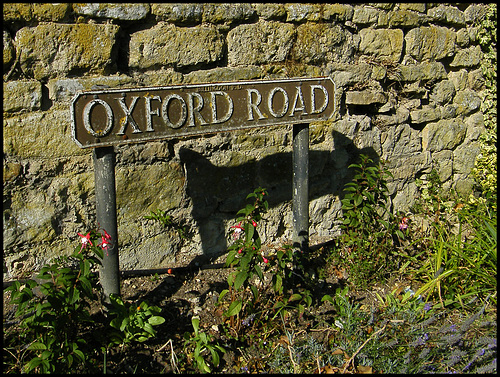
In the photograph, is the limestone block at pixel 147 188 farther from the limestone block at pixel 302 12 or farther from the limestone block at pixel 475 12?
the limestone block at pixel 475 12

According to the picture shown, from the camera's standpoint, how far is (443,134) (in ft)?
13.2

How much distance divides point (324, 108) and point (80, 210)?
1.59 meters

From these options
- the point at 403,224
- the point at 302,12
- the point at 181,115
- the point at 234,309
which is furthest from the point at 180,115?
the point at 403,224

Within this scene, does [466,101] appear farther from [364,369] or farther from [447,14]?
[364,369]

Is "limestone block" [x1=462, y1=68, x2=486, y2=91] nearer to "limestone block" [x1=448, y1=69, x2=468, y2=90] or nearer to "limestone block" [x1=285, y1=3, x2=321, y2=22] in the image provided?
"limestone block" [x1=448, y1=69, x2=468, y2=90]

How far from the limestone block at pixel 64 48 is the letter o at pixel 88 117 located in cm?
54

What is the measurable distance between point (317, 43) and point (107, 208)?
6.06 feet

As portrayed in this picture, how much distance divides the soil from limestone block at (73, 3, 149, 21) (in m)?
1.56

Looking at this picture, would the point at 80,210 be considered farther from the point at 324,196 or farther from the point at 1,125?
the point at 324,196

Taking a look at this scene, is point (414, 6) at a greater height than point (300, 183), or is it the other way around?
point (414, 6)

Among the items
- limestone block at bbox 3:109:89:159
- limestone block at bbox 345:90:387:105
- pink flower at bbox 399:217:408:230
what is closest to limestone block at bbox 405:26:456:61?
limestone block at bbox 345:90:387:105

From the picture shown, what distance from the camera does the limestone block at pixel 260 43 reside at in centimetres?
303

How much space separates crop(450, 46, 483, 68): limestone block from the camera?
3.94m

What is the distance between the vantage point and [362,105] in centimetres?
365
